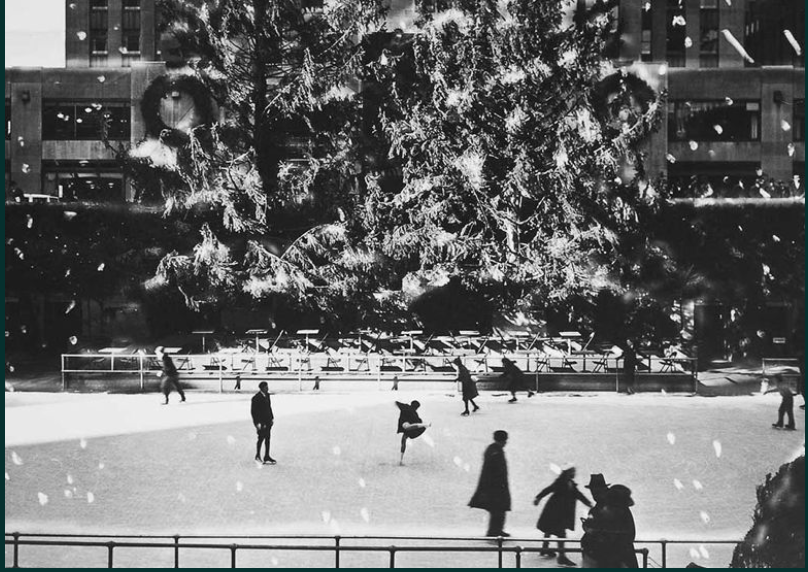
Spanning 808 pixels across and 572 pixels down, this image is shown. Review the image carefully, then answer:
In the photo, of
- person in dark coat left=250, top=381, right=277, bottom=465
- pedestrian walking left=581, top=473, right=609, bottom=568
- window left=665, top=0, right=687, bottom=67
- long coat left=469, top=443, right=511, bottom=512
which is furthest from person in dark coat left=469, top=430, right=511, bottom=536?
window left=665, top=0, right=687, bottom=67

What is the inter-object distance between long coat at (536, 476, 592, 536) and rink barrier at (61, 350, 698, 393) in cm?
531

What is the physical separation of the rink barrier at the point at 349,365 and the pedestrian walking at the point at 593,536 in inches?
246

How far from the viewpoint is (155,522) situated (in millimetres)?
7531

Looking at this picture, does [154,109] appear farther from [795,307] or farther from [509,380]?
[795,307]

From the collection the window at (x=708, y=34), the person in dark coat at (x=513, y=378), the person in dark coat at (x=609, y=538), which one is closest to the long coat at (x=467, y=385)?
the person in dark coat at (x=513, y=378)

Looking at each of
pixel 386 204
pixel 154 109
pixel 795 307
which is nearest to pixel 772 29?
pixel 795 307

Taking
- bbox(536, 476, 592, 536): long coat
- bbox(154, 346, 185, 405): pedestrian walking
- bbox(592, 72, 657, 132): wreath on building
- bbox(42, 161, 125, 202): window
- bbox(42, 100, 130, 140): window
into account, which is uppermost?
bbox(592, 72, 657, 132): wreath on building

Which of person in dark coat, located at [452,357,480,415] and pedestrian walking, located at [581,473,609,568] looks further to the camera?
person in dark coat, located at [452,357,480,415]

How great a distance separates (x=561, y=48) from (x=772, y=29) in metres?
6.95

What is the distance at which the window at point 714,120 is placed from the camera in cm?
1364

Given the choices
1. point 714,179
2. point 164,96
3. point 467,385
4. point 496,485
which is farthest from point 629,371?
point 164,96

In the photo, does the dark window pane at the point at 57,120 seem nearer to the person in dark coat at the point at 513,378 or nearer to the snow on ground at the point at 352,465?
the snow on ground at the point at 352,465

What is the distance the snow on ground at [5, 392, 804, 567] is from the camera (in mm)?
7402

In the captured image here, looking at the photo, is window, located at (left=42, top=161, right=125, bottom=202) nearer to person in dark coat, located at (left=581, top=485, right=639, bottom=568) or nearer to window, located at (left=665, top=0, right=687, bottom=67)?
person in dark coat, located at (left=581, top=485, right=639, bottom=568)
